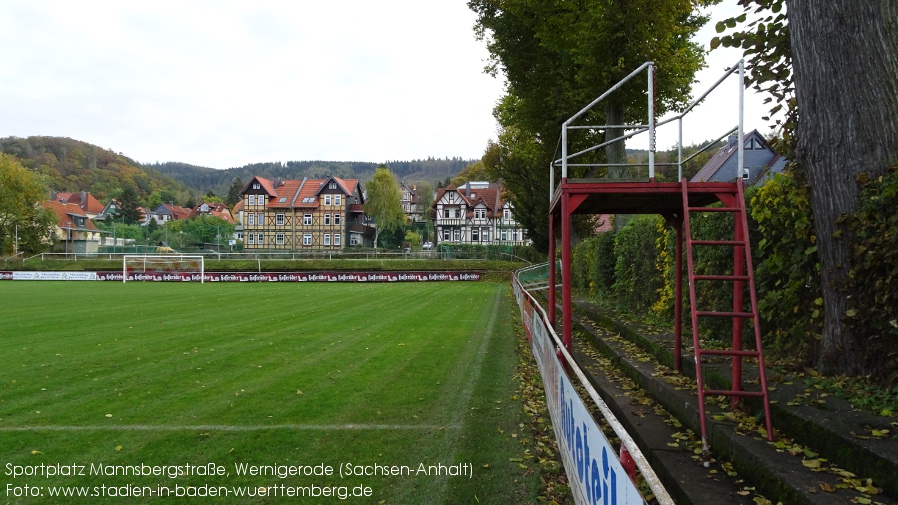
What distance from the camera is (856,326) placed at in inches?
183

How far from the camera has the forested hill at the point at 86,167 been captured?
470 ft

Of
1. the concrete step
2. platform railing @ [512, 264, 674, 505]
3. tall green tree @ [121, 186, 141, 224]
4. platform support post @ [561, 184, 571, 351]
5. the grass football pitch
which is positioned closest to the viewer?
platform railing @ [512, 264, 674, 505]

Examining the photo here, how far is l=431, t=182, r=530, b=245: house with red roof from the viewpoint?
257 feet

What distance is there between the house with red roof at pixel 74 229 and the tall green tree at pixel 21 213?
326cm

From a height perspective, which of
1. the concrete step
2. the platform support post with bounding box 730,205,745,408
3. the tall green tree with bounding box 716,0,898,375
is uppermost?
the tall green tree with bounding box 716,0,898,375

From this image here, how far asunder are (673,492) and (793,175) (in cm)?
361

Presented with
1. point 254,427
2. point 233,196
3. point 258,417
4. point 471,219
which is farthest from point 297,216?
point 254,427

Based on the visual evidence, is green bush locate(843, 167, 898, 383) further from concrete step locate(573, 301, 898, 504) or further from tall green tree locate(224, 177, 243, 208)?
tall green tree locate(224, 177, 243, 208)

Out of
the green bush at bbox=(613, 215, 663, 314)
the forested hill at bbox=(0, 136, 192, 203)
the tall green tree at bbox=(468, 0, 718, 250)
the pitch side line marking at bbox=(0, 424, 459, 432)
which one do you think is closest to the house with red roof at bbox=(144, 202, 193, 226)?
the forested hill at bbox=(0, 136, 192, 203)

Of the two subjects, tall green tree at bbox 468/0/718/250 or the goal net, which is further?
the goal net

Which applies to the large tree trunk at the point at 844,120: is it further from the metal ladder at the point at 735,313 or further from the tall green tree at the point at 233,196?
the tall green tree at the point at 233,196

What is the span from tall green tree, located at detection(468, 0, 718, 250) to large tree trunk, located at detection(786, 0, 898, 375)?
22.9 ft

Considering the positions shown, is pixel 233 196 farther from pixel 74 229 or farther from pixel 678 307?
pixel 678 307

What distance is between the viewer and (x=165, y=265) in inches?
1832
